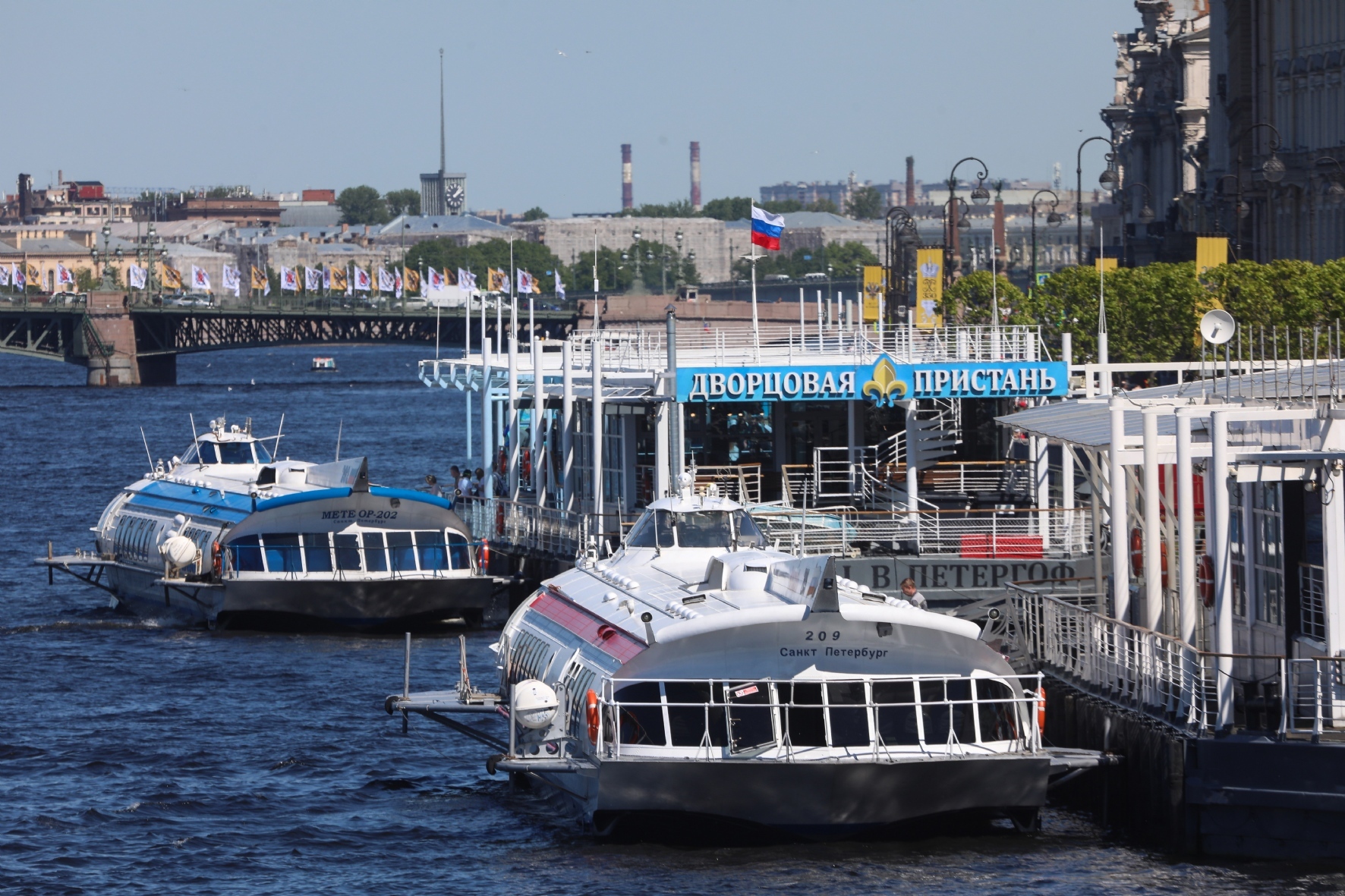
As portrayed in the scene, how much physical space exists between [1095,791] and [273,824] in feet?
33.1

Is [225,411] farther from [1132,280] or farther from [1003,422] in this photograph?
[1003,422]

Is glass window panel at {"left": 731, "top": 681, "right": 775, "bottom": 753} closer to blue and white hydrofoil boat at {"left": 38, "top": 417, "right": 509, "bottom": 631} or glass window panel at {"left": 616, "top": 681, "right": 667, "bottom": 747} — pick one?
glass window panel at {"left": 616, "top": 681, "right": 667, "bottom": 747}

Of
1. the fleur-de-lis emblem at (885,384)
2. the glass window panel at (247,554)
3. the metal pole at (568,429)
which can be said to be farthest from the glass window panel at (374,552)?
the fleur-de-lis emblem at (885,384)

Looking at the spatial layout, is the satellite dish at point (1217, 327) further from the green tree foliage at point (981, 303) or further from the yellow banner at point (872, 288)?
the yellow banner at point (872, 288)

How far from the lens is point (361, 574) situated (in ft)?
152

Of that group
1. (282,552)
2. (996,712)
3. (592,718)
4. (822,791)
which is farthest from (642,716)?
(282,552)

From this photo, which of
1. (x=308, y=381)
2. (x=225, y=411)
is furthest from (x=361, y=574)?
(x=308, y=381)

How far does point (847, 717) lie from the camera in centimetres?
2541

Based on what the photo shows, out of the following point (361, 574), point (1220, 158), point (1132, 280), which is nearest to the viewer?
point (361, 574)

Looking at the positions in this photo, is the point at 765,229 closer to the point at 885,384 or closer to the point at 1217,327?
the point at 885,384

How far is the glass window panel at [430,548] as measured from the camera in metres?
46.6

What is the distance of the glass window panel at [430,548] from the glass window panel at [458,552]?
0.49 feet

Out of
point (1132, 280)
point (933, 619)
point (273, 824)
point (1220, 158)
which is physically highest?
point (1220, 158)

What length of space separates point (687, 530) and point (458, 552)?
14.6 metres
